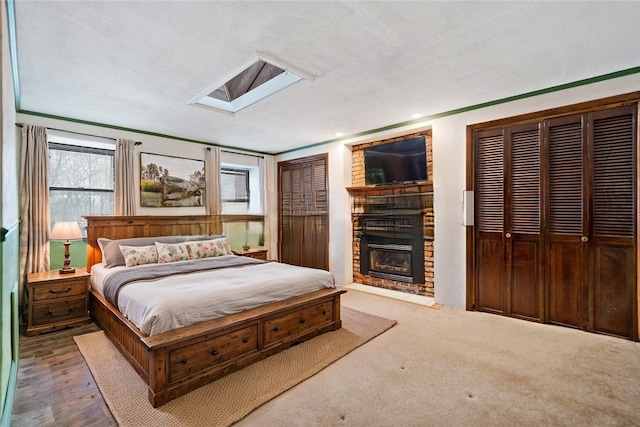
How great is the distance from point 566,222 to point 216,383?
12.1 ft

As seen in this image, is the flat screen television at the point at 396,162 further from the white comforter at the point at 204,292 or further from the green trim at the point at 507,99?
the white comforter at the point at 204,292

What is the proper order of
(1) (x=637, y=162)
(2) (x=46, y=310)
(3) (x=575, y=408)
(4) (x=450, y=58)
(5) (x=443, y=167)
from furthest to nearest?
1. (5) (x=443, y=167)
2. (2) (x=46, y=310)
3. (1) (x=637, y=162)
4. (4) (x=450, y=58)
5. (3) (x=575, y=408)

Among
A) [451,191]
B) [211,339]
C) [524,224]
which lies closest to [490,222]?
[524,224]

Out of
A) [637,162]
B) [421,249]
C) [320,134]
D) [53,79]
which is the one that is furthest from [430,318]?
[53,79]

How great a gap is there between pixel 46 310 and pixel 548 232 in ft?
18.0

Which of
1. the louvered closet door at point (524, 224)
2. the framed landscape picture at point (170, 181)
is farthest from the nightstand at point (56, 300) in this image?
the louvered closet door at point (524, 224)

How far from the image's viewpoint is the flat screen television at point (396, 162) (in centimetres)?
444

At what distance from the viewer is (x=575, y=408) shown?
196cm

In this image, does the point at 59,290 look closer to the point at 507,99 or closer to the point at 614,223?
the point at 507,99

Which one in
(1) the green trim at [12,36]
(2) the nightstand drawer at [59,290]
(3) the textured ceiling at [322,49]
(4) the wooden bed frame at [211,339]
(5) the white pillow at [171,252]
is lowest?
(4) the wooden bed frame at [211,339]

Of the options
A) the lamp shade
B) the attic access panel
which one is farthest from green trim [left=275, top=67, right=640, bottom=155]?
the lamp shade

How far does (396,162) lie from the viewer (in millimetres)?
4684

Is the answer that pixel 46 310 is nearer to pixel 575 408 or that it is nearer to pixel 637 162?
pixel 575 408

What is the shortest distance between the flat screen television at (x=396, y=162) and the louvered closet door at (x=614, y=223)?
1.88 m
